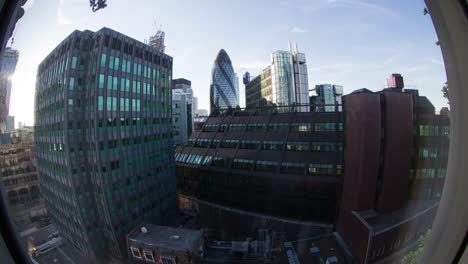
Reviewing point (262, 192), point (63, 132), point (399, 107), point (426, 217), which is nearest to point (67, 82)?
point (63, 132)

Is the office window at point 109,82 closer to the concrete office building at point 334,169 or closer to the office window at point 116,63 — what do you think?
the office window at point 116,63

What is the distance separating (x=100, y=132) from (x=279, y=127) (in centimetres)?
788

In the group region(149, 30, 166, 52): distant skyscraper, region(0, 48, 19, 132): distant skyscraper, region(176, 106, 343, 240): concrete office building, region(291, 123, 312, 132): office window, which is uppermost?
region(149, 30, 166, 52): distant skyscraper

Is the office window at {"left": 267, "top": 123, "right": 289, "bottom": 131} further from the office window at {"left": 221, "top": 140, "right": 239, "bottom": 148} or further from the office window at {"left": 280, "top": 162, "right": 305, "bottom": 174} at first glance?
the office window at {"left": 221, "top": 140, "right": 239, "bottom": 148}

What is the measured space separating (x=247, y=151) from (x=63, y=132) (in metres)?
8.38


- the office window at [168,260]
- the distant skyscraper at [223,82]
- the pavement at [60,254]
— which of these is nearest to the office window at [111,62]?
the pavement at [60,254]

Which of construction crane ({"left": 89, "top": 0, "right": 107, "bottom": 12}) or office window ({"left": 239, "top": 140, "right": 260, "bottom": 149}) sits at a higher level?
construction crane ({"left": 89, "top": 0, "right": 107, "bottom": 12})

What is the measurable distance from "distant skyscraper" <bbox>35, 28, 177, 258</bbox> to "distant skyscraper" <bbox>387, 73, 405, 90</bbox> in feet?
9.50

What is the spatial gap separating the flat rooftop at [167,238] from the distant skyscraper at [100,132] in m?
0.28

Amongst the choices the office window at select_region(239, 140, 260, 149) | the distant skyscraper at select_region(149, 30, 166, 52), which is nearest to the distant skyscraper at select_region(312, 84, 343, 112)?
the distant skyscraper at select_region(149, 30, 166, 52)

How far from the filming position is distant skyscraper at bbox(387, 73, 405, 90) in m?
1.81

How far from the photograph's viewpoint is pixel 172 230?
95.0 inches

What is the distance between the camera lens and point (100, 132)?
2.86 metres

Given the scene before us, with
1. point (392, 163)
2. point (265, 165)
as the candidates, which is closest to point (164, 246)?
point (392, 163)
